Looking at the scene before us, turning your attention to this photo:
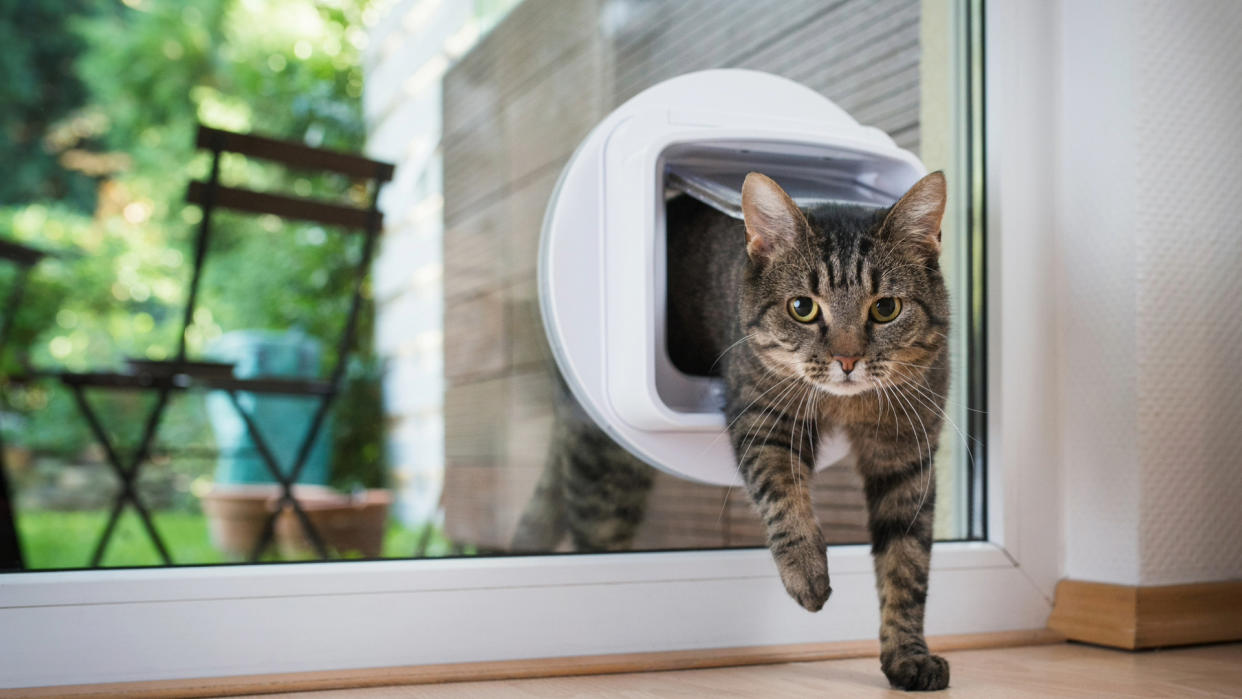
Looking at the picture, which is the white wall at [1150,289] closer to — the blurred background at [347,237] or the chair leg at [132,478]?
the blurred background at [347,237]

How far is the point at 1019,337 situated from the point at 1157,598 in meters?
0.41

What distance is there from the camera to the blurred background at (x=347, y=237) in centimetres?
144

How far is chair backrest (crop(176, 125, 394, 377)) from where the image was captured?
207 cm

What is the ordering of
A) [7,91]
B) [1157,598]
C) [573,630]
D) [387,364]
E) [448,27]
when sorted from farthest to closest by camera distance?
[7,91] → [387,364] → [448,27] → [1157,598] → [573,630]

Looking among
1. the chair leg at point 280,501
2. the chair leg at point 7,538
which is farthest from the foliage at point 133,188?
the chair leg at point 7,538

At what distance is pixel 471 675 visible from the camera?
42.9 inches

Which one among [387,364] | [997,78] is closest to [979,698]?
[997,78]

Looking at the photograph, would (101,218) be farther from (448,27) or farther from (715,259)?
(715,259)

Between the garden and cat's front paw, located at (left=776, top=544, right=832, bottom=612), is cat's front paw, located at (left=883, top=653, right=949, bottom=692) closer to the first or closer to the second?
cat's front paw, located at (left=776, top=544, right=832, bottom=612)

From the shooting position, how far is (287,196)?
2.27m

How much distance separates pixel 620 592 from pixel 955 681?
1.34ft

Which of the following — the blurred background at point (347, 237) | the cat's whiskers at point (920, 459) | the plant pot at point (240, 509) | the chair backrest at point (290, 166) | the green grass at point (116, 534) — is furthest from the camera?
the plant pot at point (240, 509)

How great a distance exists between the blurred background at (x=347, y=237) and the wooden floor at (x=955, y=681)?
0.21m

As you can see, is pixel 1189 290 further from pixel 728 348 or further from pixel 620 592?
pixel 620 592
